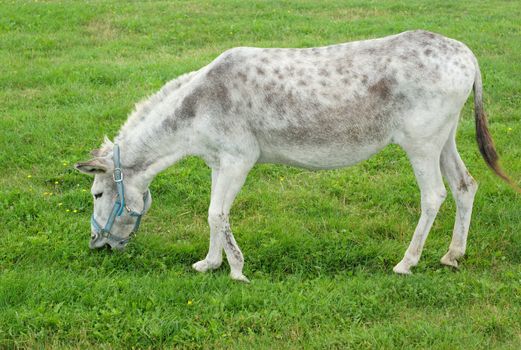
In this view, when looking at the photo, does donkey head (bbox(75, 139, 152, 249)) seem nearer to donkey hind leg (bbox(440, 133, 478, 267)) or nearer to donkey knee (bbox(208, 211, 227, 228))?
donkey knee (bbox(208, 211, 227, 228))

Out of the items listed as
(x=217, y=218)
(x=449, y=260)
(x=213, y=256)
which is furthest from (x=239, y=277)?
(x=449, y=260)

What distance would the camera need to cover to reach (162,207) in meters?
8.02

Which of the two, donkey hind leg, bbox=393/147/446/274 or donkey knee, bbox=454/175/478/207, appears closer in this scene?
donkey hind leg, bbox=393/147/446/274

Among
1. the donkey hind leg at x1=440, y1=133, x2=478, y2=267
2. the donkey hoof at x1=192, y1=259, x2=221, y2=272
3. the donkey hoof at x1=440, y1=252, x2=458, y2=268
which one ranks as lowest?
the donkey hoof at x1=440, y1=252, x2=458, y2=268

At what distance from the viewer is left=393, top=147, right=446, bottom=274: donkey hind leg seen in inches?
249

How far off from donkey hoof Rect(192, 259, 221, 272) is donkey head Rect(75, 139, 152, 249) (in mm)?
716

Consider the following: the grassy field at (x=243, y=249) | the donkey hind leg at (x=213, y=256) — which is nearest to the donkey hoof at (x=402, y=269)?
the grassy field at (x=243, y=249)

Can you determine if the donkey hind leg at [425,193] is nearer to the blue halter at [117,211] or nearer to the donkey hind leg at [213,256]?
the donkey hind leg at [213,256]

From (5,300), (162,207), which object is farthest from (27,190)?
(5,300)

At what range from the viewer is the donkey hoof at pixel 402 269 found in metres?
6.54

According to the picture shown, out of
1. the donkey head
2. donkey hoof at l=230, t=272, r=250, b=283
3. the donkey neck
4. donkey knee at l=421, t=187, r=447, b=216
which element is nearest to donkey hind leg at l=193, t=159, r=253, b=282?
donkey hoof at l=230, t=272, r=250, b=283

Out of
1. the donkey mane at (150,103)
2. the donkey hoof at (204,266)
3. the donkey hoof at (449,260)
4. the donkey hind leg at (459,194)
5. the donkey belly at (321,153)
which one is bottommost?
the donkey hoof at (449,260)

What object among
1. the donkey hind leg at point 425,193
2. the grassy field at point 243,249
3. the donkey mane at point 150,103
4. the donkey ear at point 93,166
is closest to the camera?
the grassy field at point 243,249

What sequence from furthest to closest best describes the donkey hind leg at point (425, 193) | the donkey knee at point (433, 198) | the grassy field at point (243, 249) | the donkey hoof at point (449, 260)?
the donkey hoof at point (449, 260), the donkey knee at point (433, 198), the donkey hind leg at point (425, 193), the grassy field at point (243, 249)
